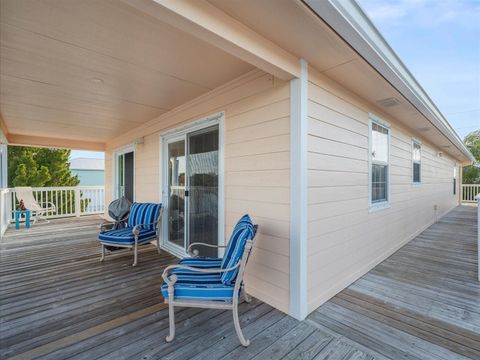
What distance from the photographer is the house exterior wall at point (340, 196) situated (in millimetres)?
2367

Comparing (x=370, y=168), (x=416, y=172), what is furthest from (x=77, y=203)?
(x=416, y=172)

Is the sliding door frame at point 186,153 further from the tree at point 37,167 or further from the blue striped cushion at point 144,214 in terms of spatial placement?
the tree at point 37,167

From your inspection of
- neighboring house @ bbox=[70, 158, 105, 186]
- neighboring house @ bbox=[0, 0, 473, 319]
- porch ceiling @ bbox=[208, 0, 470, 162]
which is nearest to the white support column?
neighboring house @ bbox=[0, 0, 473, 319]

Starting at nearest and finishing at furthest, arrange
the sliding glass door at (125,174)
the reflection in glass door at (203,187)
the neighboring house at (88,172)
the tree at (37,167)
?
the reflection in glass door at (203,187), the sliding glass door at (125,174), the tree at (37,167), the neighboring house at (88,172)

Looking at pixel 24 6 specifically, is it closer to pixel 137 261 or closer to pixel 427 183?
pixel 137 261

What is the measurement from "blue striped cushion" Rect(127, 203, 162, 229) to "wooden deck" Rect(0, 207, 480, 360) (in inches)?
31.9

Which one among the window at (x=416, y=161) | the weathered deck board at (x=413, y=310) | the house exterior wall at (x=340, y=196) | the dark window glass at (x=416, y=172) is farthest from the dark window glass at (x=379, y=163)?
the dark window glass at (x=416, y=172)

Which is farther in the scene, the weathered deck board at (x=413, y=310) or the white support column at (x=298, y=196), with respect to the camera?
the white support column at (x=298, y=196)

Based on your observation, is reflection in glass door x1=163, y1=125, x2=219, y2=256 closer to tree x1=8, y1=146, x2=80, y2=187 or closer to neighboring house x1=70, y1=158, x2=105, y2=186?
tree x1=8, y1=146, x2=80, y2=187

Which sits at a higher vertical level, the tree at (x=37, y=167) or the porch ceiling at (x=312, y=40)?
the porch ceiling at (x=312, y=40)

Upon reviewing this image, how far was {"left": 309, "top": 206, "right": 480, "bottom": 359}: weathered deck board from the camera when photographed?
186 centimetres

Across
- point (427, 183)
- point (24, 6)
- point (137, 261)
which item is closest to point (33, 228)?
point (137, 261)

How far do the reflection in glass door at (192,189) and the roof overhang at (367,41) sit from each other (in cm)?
185

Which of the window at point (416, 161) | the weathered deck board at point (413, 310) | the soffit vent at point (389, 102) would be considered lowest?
the weathered deck board at point (413, 310)
